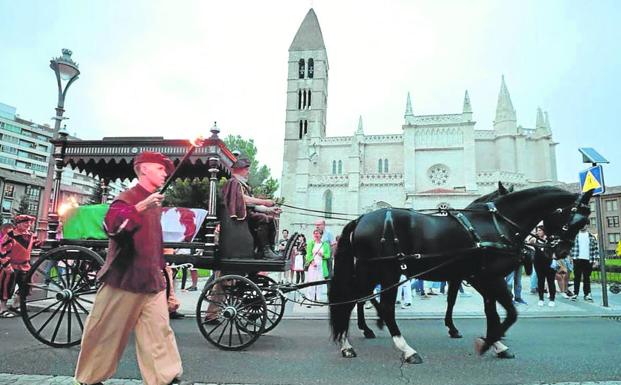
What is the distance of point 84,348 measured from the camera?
102 inches

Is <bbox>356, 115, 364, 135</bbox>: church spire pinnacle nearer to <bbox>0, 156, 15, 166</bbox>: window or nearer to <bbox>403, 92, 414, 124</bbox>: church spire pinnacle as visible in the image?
<bbox>403, 92, 414, 124</bbox>: church spire pinnacle

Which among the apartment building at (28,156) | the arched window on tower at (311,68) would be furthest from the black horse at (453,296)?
the apartment building at (28,156)

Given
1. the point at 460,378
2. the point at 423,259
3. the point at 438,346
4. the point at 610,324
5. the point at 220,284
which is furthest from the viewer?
the point at 610,324

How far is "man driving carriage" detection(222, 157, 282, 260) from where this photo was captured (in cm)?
502

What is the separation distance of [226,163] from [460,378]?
4.66m

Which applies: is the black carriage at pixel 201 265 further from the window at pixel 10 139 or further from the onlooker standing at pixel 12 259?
the window at pixel 10 139

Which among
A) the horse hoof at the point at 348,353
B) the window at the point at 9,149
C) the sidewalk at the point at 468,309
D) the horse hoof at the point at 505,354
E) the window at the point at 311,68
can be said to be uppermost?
the window at the point at 311,68

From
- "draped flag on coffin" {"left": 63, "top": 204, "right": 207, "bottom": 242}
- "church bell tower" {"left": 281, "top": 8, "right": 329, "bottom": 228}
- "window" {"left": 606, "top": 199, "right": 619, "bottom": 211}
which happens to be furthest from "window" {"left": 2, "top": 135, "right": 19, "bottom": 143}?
"window" {"left": 606, "top": 199, "right": 619, "bottom": 211}

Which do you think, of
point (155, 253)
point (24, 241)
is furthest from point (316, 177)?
point (155, 253)

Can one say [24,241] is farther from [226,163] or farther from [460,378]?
[460,378]

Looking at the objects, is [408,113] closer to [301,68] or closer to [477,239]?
[301,68]

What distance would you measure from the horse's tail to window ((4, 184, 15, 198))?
62653 millimetres

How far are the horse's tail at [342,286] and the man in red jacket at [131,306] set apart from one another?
216 centimetres

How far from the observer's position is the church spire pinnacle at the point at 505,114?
47.6m
